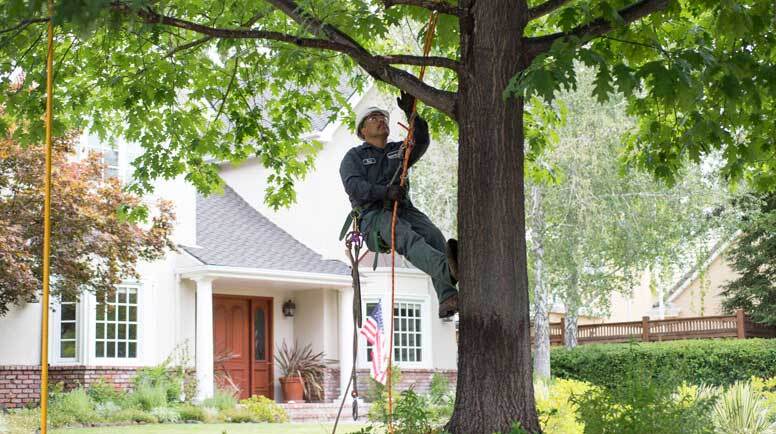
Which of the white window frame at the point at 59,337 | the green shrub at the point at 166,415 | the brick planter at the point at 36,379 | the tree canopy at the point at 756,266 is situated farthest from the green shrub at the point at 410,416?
the tree canopy at the point at 756,266

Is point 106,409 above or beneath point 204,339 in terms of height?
beneath

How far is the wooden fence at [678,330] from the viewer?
27.1 metres

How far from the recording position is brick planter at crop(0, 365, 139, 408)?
18.2m

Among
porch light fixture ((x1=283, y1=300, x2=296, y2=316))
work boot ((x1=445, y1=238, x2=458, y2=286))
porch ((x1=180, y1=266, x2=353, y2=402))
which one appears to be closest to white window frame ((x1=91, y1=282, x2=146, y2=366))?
porch ((x1=180, y1=266, x2=353, y2=402))

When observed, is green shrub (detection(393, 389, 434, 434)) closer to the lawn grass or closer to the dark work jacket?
the dark work jacket

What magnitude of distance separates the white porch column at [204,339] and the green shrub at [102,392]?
1628 millimetres

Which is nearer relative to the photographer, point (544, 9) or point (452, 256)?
point (452, 256)

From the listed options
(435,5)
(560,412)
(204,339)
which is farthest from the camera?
(204,339)

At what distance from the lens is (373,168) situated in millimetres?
7453

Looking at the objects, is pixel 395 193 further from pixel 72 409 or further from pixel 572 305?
pixel 572 305

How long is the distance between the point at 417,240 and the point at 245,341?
1639 cm

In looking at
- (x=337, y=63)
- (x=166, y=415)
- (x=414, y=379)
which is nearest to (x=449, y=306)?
(x=337, y=63)

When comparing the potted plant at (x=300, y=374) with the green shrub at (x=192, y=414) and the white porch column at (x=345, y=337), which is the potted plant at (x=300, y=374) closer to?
the white porch column at (x=345, y=337)

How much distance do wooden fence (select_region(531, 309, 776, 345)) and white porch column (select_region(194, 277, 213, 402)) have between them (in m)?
11.4
